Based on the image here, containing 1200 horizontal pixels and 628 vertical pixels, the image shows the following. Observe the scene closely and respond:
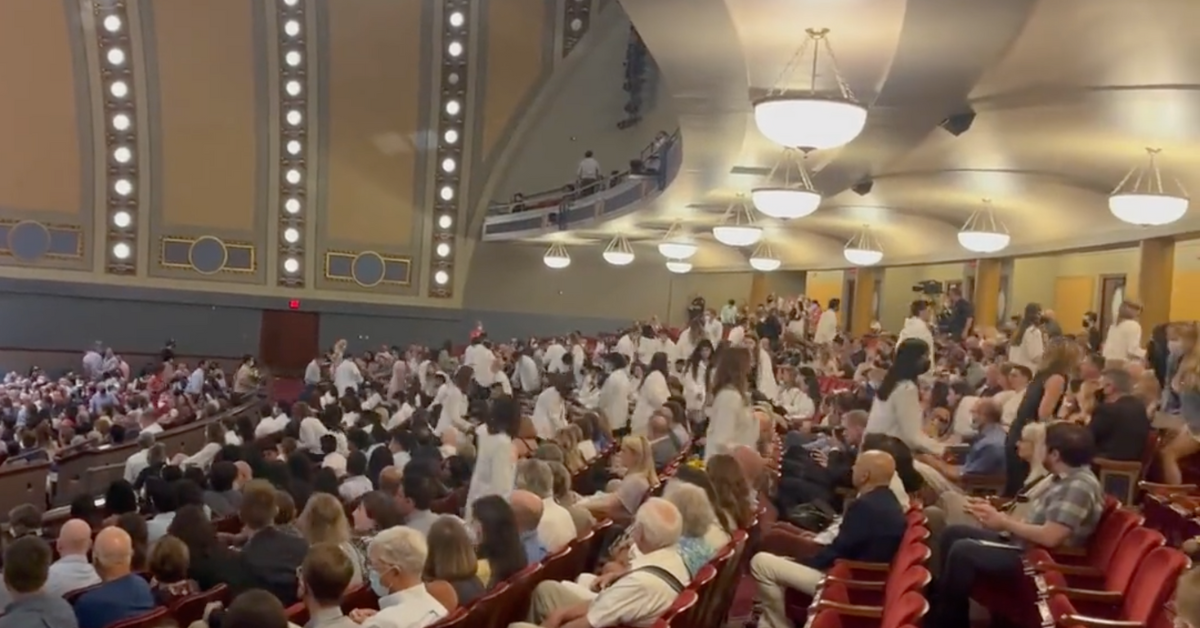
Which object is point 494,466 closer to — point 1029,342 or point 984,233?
point 1029,342

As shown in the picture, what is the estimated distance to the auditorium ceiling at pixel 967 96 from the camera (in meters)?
6.63

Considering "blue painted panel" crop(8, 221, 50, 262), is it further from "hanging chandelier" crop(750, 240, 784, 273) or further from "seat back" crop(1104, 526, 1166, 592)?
"seat back" crop(1104, 526, 1166, 592)

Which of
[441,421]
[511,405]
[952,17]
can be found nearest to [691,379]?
[441,421]

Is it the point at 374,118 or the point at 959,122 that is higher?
the point at 374,118

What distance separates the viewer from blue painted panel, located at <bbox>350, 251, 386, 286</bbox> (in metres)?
27.2

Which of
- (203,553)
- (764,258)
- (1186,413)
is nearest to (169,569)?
(203,553)

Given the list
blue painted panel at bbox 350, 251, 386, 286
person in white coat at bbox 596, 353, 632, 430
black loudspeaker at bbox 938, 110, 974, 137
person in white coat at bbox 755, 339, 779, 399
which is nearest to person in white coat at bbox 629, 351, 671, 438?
person in white coat at bbox 596, 353, 632, 430

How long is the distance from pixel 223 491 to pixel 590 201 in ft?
46.6

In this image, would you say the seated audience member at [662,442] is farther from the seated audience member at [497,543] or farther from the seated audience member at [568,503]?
the seated audience member at [497,543]

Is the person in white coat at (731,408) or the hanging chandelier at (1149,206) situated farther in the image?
the hanging chandelier at (1149,206)

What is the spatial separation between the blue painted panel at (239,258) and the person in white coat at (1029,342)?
18.6m

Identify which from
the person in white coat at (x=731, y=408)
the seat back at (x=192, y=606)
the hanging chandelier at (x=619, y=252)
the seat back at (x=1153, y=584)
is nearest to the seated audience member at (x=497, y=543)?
the seat back at (x=192, y=606)

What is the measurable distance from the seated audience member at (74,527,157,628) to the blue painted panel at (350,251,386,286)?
2245cm

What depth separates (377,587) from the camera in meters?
4.76
